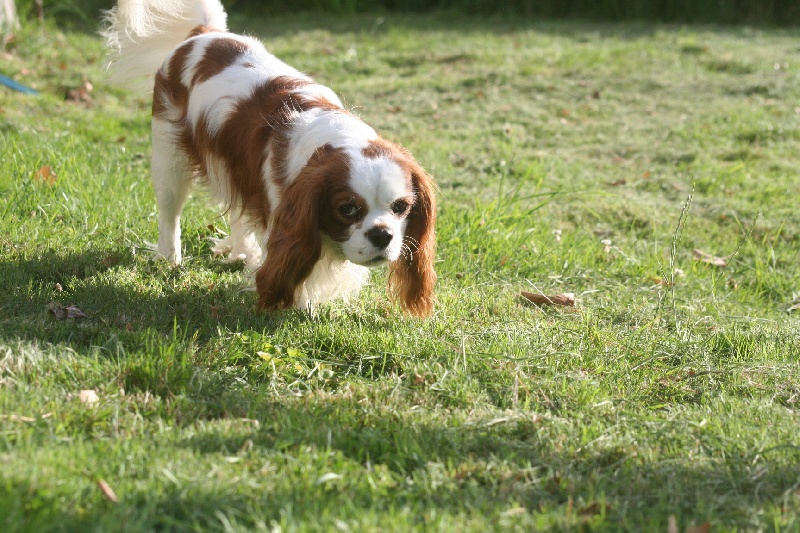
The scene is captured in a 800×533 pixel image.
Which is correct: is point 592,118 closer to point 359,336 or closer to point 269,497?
point 359,336

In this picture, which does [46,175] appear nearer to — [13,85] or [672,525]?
[13,85]

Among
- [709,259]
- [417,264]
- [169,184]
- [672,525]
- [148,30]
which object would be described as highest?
[148,30]

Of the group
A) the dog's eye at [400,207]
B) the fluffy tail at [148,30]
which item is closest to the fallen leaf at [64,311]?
the dog's eye at [400,207]

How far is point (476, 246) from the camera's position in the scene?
5.10 m

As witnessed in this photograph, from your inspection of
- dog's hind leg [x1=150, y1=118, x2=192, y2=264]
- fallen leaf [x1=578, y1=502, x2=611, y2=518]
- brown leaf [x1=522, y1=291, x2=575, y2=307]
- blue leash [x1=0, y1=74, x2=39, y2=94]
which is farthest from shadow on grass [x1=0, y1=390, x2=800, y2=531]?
blue leash [x1=0, y1=74, x2=39, y2=94]

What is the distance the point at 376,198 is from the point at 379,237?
0.50ft

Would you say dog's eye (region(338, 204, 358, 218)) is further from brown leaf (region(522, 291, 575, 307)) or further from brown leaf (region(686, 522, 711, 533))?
brown leaf (region(686, 522, 711, 533))

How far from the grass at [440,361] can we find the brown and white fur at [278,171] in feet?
0.66

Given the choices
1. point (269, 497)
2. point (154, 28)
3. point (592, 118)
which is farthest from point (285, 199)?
point (592, 118)

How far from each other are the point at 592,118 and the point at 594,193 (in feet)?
7.59

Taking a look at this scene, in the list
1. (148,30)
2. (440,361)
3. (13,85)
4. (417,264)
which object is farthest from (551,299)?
(13,85)

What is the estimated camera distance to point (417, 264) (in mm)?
4047

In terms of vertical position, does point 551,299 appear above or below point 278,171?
below

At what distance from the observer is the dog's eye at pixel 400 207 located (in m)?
3.71
